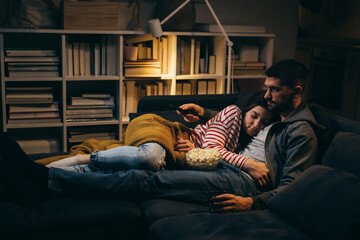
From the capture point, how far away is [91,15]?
3434 millimetres

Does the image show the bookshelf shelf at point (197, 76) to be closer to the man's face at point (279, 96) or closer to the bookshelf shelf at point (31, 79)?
the bookshelf shelf at point (31, 79)

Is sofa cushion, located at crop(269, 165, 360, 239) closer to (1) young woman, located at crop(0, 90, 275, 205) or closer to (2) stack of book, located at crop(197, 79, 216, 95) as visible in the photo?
(1) young woman, located at crop(0, 90, 275, 205)

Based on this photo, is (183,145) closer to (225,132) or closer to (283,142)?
(225,132)

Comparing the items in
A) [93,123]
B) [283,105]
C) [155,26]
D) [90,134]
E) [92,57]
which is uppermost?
[155,26]

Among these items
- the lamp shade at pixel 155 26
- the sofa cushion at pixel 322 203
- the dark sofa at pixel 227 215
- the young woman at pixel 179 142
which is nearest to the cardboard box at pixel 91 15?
the lamp shade at pixel 155 26

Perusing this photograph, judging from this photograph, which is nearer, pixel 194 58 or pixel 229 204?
pixel 229 204

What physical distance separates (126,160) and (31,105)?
169 centimetres

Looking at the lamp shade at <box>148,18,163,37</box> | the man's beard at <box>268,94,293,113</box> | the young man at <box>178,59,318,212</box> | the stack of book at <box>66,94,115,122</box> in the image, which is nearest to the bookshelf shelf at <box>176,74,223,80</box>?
the lamp shade at <box>148,18,163,37</box>

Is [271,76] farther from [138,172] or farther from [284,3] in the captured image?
[284,3]

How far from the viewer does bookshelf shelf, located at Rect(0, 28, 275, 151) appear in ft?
11.3

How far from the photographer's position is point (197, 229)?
66.4 inches

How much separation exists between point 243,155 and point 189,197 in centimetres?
54

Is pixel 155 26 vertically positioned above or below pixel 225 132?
above

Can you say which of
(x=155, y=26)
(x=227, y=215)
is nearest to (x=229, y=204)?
(x=227, y=215)
